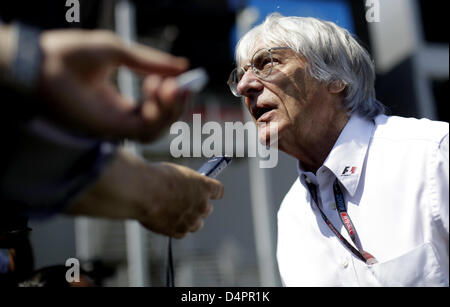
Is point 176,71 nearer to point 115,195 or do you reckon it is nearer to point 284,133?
point 115,195

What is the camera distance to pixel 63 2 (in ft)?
7.50

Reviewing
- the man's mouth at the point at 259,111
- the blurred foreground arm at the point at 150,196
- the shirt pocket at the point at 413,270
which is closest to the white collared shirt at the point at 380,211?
the shirt pocket at the point at 413,270

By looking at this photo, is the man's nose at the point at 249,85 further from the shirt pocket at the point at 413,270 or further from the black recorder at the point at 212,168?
the shirt pocket at the point at 413,270

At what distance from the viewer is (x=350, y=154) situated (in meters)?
1.79

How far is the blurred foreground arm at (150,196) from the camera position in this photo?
98cm

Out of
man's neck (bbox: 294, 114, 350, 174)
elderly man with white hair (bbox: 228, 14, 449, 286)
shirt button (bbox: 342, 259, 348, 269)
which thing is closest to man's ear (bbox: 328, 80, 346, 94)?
elderly man with white hair (bbox: 228, 14, 449, 286)

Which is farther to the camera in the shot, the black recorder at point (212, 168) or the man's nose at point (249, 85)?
the man's nose at point (249, 85)

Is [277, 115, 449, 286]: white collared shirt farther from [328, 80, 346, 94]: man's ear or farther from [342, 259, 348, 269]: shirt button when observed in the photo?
[328, 80, 346, 94]: man's ear

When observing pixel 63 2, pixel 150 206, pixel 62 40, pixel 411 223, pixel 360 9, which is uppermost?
pixel 360 9

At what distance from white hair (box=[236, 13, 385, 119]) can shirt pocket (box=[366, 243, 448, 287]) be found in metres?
0.67

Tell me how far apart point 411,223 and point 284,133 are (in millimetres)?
651

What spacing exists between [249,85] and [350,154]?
0.53m
